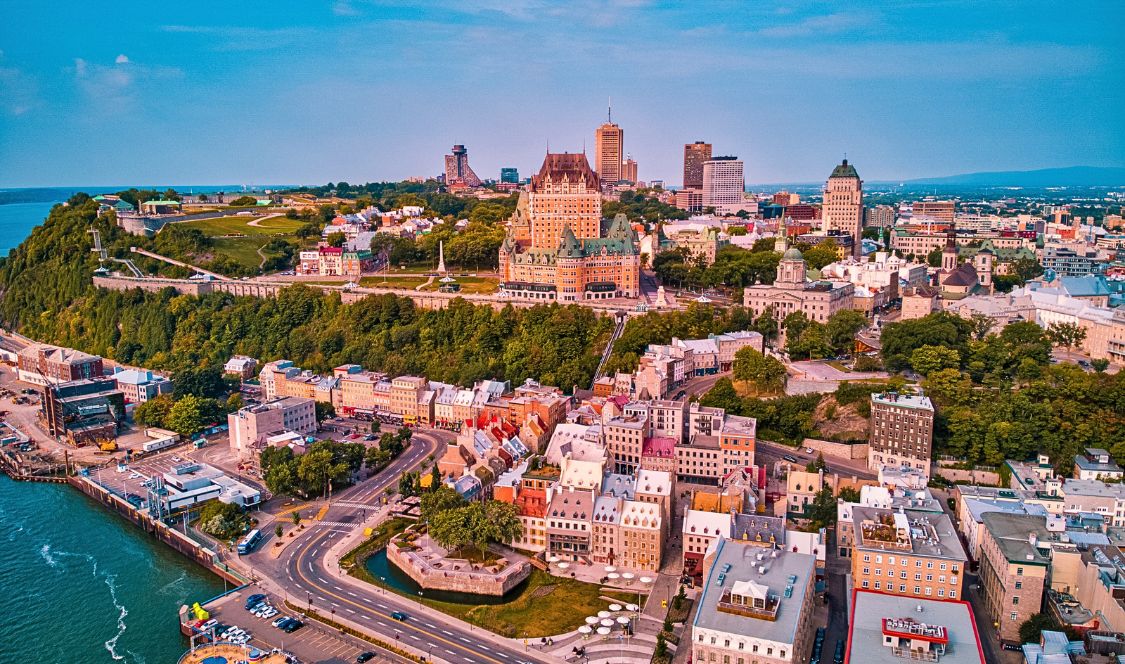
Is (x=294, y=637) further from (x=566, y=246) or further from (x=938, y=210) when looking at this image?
(x=938, y=210)

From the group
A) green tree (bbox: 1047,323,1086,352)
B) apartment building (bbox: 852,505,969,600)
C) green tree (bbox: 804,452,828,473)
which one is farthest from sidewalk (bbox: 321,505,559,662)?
green tree (bbox: 1047,323,1086,352)

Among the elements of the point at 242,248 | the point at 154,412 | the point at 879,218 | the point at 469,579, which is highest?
the point at 879,218

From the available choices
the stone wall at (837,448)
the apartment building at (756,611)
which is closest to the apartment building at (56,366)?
the stone wall at (837,448)

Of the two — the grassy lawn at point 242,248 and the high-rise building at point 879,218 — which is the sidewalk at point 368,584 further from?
the high-rise building at point 879,218

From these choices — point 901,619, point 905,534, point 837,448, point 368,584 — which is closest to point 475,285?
point 837,448

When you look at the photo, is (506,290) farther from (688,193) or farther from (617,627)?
(688,193)

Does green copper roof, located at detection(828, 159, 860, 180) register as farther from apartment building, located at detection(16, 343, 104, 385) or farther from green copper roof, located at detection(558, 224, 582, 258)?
apartment building, located at detection(16, 343, 104, 385)

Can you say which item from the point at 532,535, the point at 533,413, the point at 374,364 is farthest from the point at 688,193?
the point at 532,535
